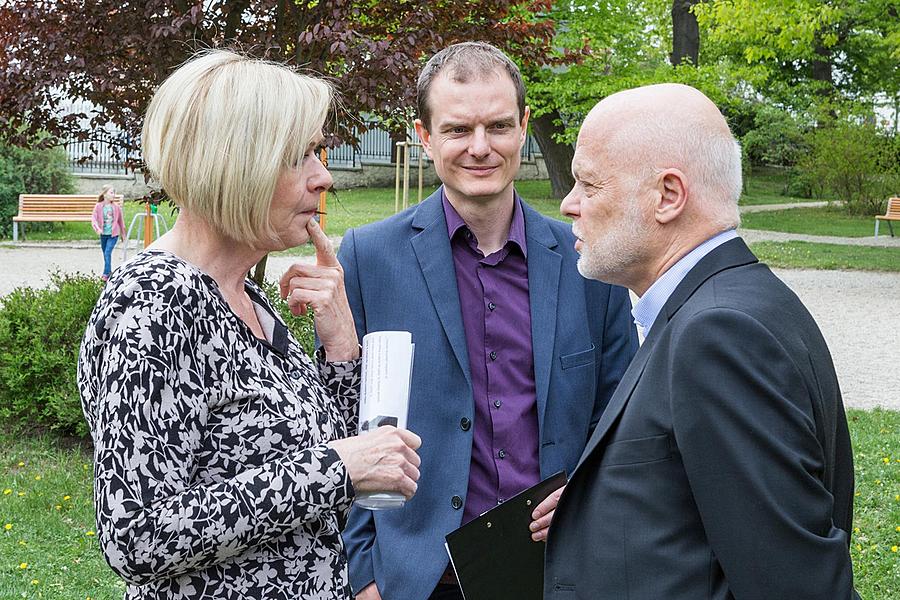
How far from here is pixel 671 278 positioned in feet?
6.88

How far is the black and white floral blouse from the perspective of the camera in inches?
72.7


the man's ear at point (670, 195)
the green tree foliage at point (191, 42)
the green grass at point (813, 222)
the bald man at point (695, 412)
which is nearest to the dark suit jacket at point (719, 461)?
the bald man at point (695, 412)

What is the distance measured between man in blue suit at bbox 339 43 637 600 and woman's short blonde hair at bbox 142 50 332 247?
0.80m

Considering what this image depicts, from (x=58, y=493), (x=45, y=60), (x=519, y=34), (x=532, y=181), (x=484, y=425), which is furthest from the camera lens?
(x=532, y=181)

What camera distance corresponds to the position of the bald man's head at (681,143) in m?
2.06

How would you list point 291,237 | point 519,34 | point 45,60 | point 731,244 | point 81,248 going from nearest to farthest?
point 731,244, point 291,237, point 45,60, point 519,34, point 81,248

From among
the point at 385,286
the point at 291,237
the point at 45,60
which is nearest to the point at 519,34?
the point at 45,60

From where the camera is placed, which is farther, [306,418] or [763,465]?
[306,418]

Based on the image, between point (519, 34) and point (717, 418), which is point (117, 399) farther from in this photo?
point (519, 34)

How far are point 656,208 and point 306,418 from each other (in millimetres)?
850

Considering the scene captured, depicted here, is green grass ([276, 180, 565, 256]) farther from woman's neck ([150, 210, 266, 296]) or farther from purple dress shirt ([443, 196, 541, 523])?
woman's neck ([150, 210, 266, 296])

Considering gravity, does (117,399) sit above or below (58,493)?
above

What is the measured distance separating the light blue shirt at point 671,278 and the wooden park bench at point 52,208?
21440 millimetres

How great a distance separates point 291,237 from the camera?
7.50ft
